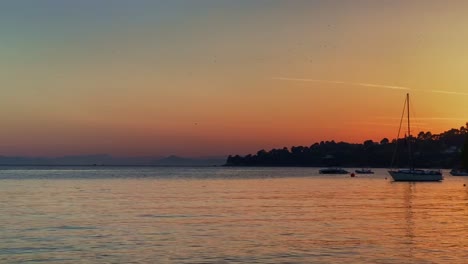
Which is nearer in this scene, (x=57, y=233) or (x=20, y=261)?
(x=20, y=261)

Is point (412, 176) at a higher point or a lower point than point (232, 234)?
higher

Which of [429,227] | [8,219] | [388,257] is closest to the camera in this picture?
[388,257]

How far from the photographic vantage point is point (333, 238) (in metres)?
39.3

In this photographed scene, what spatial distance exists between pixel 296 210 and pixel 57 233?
994 inches

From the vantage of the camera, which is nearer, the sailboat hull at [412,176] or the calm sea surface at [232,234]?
the calm sea surface at [232,234]

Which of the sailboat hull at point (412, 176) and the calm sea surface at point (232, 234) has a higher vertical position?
the sailboat hull at point (412, 176)

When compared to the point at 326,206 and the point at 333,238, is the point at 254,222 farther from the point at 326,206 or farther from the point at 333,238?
the point at 326,206

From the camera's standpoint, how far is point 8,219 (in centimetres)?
5034

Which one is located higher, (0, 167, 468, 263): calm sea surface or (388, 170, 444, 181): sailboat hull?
(388, 170, 444, 181): sailboat hull

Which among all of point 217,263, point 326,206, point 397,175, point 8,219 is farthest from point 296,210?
point 397,175

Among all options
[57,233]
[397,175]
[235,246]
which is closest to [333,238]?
[235,246]

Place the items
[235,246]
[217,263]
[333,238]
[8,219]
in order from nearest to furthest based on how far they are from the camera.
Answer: [217,263], [235,246], [333,238], [8,219]

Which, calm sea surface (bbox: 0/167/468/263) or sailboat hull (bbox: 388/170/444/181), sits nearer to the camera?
calm sea surface (bbox: 0/167/468/263)

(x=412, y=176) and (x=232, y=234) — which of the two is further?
(x=412, y=176)
